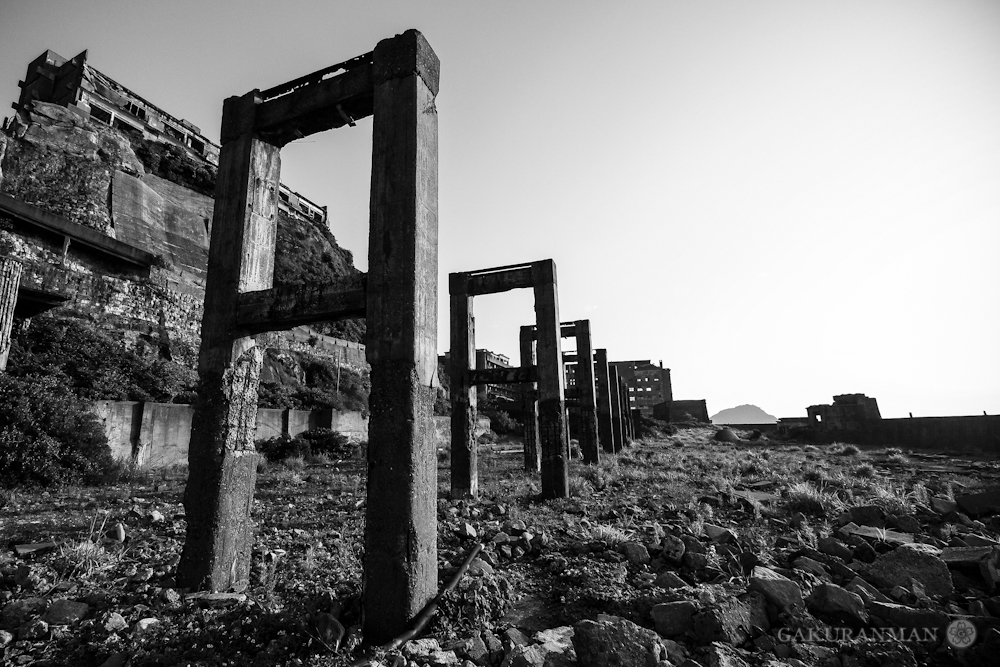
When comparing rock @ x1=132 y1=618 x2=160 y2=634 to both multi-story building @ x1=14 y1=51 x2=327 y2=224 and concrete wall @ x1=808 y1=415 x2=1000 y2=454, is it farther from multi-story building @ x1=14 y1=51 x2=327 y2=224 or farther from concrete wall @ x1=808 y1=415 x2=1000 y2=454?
multi-story building @ x1=14 y1=51 x2=327 y2=224

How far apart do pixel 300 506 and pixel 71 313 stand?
56.2 ft

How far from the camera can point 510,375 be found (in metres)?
10.8

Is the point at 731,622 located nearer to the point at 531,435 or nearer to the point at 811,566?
the point at 811,566

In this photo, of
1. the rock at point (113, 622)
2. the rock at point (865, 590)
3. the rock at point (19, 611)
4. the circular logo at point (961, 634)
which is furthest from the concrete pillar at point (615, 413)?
the rock at point (19, 611)

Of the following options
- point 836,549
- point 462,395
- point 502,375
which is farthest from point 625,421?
point 836,549

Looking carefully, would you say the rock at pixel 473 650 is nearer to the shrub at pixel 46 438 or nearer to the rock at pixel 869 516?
the rock at pixel 869 516

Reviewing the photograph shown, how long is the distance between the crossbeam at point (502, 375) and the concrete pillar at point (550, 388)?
1.05ft

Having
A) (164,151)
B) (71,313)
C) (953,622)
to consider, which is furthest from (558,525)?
(164,151)

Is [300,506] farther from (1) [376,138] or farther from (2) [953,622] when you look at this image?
(2) [953,622]

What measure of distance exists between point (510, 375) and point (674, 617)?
7514mm

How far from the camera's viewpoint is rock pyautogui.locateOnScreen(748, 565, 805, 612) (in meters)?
3.40

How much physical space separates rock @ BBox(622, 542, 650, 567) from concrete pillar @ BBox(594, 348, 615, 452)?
15.7 meters

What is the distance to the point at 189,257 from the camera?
27797 mm

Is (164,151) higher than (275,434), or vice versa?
(164,151)
